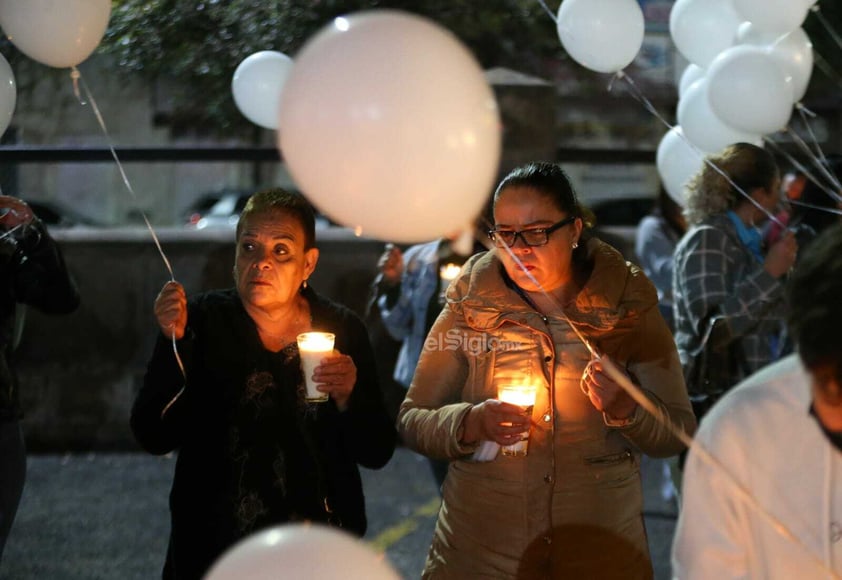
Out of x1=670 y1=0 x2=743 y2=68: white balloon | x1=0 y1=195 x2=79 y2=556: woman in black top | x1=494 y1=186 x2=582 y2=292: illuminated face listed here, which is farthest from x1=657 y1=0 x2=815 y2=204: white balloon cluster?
x1=0 y1=195 x2=79 y2=556: woman in black top

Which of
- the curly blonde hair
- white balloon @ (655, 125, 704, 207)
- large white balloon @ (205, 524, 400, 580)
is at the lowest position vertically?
white balloon @ (655, 125, 704, 207)

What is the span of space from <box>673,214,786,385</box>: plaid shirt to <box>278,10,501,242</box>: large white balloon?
222 centimetres

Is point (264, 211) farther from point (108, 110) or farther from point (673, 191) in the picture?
point (108, 110)

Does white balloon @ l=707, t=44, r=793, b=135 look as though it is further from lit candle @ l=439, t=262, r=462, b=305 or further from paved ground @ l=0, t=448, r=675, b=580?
paved ground @ l=0, t=448, r=675, b=580

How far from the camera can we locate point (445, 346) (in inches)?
132

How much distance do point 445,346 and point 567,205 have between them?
1.78ft

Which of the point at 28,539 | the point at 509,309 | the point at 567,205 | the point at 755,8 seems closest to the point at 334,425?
the point at 509,309

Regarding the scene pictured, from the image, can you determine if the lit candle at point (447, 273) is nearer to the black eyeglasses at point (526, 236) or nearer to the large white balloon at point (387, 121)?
the black eyeglasses at point (526, 236)

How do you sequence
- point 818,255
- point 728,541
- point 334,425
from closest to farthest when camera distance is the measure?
point 818,255, point 728,541, point 334,425

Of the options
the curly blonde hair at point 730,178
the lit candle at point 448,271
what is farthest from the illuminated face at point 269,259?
the curly blonde hair at point 730,178

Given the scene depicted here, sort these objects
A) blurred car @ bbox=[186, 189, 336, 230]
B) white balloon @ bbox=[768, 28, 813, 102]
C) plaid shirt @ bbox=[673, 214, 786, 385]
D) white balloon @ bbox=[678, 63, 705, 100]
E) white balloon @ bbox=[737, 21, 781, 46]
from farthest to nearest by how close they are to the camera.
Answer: blurred car @ bbox=[186, 189, 336, 230] → white balloon @ bbox=[678, 63, 705, 100] → white balloon @ bbox=[737, 21, 781, 46] → white balloon @ bbox=[768, 28, 813, 102] → plaid shirt @ bbox=[673, 214, 786, 385]

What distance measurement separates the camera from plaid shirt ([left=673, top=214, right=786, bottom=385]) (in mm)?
4695

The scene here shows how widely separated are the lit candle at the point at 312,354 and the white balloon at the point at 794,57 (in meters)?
3.02

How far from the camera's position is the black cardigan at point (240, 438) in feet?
11.0
